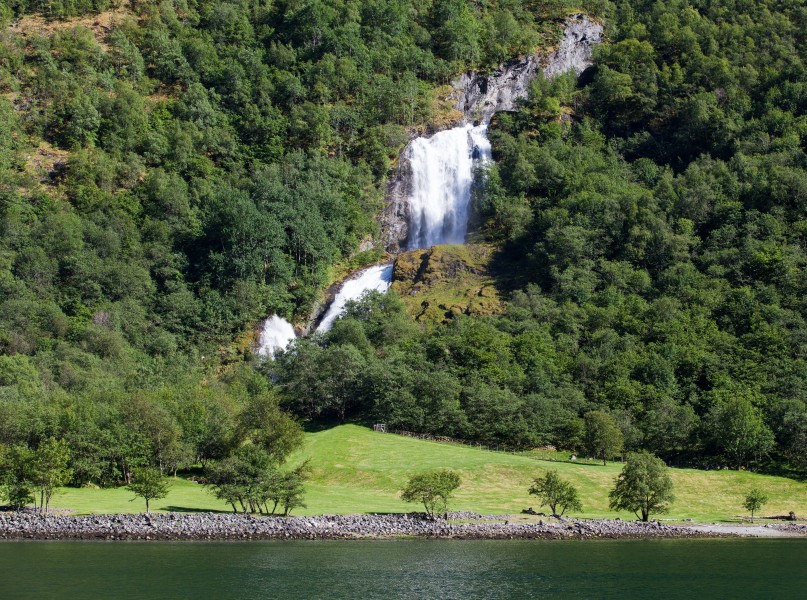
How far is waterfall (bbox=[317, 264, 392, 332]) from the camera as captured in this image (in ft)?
465

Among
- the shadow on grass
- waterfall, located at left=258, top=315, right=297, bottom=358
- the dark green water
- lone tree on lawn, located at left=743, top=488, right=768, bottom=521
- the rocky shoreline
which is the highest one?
waterfall, located at left=258, top=315, right=297, bottom=358

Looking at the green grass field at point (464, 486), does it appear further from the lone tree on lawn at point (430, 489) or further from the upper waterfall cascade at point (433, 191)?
the upper waterfall cascade at point (433, 191)

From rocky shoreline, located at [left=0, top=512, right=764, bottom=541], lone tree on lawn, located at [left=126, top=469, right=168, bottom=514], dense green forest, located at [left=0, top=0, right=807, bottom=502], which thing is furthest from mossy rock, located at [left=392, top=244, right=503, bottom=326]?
lone tree on lawn, located at [left=126, top=469, right=168, bottom=514]

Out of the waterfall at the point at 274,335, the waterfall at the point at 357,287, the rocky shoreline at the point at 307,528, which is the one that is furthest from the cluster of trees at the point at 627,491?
the waterfall at the point at 357,287

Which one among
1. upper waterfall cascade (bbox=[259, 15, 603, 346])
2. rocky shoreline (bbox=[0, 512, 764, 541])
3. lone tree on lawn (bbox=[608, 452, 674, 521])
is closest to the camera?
rocky shoreline (bbox=[0, 512, 764, 541])

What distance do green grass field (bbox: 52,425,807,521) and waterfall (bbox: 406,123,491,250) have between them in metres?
67.6

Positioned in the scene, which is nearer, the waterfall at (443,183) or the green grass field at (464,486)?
the green grass field at (464,486)

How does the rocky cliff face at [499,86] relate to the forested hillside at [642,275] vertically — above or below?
above

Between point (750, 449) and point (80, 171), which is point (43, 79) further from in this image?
point (750, 449)

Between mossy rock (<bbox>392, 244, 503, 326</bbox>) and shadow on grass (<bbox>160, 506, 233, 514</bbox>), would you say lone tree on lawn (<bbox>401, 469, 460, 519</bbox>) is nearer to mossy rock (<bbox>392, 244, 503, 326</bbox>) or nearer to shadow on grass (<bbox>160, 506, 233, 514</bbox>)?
shadow on grass (<bbox>160, 506, 233, 514</bbox>)

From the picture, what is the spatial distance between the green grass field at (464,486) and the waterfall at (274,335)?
4098 cm

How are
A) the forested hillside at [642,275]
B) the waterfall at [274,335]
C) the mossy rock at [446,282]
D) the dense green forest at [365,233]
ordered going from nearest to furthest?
the dense green forest at [365,233] → the forested hillside at [642,275] → the mossy rock at [446,282] → the waterfall at [274,335]

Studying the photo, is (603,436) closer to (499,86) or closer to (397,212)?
(397,212)

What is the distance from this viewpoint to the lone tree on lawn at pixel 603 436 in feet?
309
